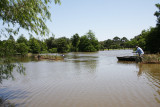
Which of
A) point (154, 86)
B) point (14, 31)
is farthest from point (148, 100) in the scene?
point (14, 31)

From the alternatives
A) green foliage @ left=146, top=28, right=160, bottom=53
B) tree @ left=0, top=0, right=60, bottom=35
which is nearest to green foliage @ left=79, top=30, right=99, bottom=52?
green foliage @ left=146, top=28, right=160, bottom=53

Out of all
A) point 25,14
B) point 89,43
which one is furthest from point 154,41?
point 89,43

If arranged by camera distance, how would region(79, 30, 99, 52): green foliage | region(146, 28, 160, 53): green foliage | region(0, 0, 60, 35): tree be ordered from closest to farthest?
region(0, 0, 60, 35): tree, region(146, 28, 160, 53): green foliage, region(79, 30, 99, 52): green foliage

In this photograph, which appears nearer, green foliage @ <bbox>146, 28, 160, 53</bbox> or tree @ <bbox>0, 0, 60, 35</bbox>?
tree @ <bbox>0, 0, 60, 35</bbox>

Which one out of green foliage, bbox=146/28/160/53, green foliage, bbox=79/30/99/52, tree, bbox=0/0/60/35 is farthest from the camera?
green foliage, bbox=79/30/99/52

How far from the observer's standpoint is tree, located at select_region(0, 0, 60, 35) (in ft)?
20.4

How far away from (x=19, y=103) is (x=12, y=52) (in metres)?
2.53

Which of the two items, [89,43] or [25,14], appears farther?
[89,43]

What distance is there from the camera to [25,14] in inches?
249

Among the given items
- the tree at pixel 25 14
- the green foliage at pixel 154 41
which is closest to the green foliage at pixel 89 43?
the green foliage at pixel 154 41

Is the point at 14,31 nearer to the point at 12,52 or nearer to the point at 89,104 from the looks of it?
the point at 12,52

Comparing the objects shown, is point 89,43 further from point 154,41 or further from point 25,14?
point 25,14

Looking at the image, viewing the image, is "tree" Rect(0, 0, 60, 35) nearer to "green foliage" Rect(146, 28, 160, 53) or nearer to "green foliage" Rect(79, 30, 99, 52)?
"green foliage" Rect(146, 28, 160, 53)

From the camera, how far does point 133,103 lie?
6.23m
